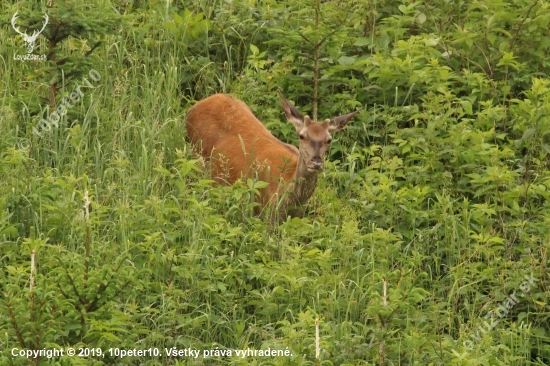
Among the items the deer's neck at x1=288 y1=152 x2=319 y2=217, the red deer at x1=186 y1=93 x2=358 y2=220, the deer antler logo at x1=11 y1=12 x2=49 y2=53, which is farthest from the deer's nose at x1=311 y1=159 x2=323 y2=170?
the deer antler logo at x1=11 y1=12 x2=49 y2=53

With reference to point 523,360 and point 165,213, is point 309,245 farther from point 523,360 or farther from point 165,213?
point 523,360

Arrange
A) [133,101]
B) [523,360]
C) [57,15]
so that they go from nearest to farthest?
[523,360]
[57,15]
[133,101]

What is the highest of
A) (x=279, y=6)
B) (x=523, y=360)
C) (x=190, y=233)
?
(x=279, y=6)

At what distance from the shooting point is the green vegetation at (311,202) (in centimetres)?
741

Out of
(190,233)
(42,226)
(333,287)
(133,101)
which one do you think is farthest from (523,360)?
(133,101)

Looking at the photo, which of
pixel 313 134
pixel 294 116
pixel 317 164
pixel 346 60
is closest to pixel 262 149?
pixel 294 116

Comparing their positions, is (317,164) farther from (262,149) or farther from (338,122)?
(262,149)

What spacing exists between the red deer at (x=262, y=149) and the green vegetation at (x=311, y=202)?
0.21 m

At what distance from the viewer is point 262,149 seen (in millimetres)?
9859

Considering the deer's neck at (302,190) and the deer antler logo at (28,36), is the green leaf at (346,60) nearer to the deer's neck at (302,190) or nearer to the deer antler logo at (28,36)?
the deer's neck at (302,190)

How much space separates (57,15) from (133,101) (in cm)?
104

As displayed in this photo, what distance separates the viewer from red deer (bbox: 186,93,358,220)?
30.7 ft

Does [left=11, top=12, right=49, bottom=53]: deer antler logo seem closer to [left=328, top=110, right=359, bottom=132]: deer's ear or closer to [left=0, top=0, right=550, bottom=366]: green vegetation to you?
[left=0, top=0, right=550, bottom=366]: green vegetation

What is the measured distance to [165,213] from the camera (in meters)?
8.45
